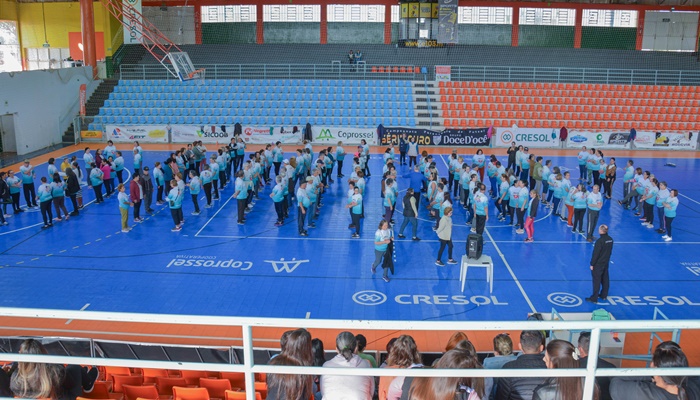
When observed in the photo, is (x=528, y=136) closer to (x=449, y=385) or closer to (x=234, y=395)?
(x=234, y=395)

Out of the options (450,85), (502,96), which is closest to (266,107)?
(450,85)

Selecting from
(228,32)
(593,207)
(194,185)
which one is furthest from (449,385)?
(228,32)

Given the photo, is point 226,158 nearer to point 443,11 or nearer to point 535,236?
point 535,236

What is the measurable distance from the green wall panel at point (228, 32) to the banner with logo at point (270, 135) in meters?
15.1

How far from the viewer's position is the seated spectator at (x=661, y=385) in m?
4.49

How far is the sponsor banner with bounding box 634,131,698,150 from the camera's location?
35188 mm

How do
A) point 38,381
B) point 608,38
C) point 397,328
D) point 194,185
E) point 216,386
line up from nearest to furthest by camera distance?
point 397,328
point 38,381
point 216,386
point 194,185
point 608,38

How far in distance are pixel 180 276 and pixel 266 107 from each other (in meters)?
23.9

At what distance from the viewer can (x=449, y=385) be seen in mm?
4070

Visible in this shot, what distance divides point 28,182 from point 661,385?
21521 mm

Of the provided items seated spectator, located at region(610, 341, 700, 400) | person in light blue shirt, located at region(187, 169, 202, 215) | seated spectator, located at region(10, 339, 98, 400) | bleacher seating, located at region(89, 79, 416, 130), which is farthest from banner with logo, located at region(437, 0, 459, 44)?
seated spectator, located at region(10, 339, 98, 400)

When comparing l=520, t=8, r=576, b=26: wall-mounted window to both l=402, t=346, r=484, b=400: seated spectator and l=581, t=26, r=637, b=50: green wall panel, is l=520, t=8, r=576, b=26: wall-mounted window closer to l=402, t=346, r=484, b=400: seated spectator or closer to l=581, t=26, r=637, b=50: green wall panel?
l=581, t=26, r=637, b=50: green wall panel

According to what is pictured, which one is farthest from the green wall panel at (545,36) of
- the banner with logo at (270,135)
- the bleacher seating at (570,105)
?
the banner with logo at (270,135)

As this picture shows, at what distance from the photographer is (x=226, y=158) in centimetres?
2434
